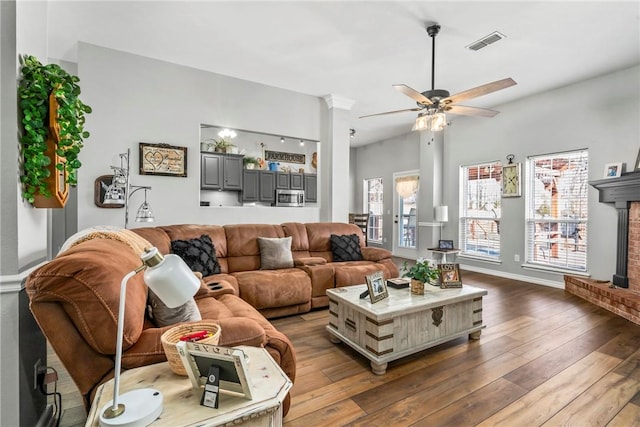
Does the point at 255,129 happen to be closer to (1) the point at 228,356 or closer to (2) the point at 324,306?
(2) the point at 324,306

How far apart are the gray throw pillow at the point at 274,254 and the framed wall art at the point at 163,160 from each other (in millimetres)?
1505

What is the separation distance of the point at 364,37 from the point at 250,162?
254cm

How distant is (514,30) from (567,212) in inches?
115

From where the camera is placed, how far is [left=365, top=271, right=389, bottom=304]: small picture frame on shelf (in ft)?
7.75

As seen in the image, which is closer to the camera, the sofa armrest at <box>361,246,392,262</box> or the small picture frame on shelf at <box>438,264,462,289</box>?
the small picture frame on shelf at <box>438,264,462,289</box>

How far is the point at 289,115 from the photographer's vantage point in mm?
4922

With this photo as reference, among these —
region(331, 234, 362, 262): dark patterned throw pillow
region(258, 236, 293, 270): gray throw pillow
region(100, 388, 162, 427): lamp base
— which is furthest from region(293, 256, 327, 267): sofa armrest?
region(100, 388, 162, 427): lamp base

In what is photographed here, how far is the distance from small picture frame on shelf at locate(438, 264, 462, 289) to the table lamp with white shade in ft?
8.02

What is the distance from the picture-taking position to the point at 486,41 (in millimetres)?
3330

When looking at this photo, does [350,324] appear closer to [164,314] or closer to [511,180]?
[164,314]

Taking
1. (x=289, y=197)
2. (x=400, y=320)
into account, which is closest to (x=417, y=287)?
(x=400, y=320)

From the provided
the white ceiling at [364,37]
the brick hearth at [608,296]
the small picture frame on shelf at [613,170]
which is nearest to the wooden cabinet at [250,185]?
the white ceiling at [364,37]

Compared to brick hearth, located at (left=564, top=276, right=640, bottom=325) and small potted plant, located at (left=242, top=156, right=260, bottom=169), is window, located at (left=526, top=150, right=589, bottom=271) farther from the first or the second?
small potted plant, located at (left=242, top=156, right=260, bottom=169)

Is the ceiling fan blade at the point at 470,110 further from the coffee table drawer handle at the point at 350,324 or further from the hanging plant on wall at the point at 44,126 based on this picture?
the hanging plant on wall at the point at 44,126
